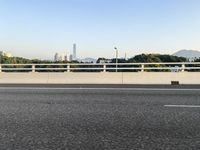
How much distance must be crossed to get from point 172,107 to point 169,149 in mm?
4237

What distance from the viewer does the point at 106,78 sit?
2292 centimetres

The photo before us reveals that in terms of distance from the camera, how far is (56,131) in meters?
7.05

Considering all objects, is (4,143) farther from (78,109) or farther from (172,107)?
(172,107)

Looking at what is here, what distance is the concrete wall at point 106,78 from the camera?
2223 cm

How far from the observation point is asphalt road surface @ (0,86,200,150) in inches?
239

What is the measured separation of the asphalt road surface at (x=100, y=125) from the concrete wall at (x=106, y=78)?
36.3ft

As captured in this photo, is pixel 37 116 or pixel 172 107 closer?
pixel 37 116

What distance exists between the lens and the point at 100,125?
7.52 m

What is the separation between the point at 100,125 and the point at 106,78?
15.4m

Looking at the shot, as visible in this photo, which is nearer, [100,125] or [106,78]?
[100,125]

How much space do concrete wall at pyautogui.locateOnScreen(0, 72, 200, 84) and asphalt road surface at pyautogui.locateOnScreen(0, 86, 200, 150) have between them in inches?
435

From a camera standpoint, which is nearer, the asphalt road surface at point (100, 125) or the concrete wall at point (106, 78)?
the asphalt road surface at point (100, 125)

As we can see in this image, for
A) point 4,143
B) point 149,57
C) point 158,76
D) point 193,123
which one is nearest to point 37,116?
point 4,143

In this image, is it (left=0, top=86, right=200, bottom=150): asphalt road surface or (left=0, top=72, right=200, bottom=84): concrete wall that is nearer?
(left=0, top=86, right=200, bottom=150): asphalt road surface
